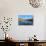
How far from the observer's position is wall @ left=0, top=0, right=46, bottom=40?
4.70 meters

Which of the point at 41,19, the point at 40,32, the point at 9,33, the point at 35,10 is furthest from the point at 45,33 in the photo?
the point at 9,33

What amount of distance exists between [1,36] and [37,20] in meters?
1.39

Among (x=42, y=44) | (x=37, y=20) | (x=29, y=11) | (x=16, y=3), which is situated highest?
(x=16, y=3)

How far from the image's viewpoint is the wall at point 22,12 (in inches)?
185

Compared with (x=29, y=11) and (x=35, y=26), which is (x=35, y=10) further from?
(x=35, y=26)

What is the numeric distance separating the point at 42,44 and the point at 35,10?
51.0 inches

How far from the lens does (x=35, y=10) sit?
4.75 meters

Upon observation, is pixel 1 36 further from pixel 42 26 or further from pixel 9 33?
pixel 42 26

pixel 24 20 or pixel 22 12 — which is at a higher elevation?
pixel 22 12

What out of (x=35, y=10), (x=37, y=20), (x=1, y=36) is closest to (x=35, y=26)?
(x=37, y=20)

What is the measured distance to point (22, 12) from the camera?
4.75 m

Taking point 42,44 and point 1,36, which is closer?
point 42,44

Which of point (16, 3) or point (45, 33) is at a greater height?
point (16, 3)

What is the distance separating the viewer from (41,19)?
4777 millimetres
